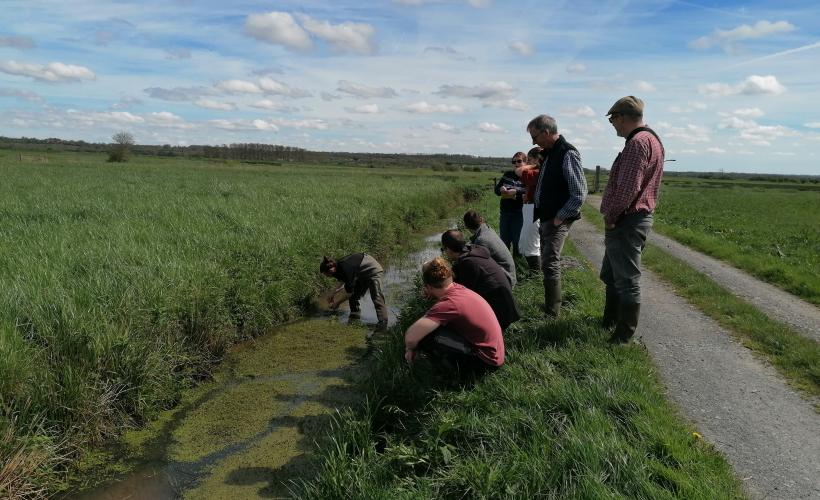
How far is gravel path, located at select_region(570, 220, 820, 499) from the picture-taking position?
299 centimetres

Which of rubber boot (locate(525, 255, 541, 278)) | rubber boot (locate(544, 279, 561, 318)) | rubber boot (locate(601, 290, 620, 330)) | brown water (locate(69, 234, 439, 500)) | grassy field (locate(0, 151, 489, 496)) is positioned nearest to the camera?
grassy field (locate(0, 151, 489, 496))

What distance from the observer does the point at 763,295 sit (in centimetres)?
727

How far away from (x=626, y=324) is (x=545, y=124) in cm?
214

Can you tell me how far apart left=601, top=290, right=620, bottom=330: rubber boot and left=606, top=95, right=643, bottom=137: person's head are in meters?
1.56

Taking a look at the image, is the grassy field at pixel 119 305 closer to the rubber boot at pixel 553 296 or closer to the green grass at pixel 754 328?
the rubber boot at pixel 553 296

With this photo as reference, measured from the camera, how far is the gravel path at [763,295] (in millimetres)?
5938

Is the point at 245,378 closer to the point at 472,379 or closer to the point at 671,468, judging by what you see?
the point at 472,379

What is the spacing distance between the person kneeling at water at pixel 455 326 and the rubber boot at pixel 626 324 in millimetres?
1300

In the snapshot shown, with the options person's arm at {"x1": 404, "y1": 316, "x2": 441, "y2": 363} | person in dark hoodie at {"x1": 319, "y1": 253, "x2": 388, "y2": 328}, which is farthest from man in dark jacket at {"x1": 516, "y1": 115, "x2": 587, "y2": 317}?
person in dark hoodie at {"x1": 319, "y1": 253, "x2": 388, "y2": 328}

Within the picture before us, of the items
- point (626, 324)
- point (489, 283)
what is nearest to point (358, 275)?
point (489, 283)

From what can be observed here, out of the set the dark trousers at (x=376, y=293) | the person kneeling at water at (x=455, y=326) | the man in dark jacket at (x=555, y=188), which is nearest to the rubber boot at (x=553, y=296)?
the man in dark jacket at (x=555, y=188)

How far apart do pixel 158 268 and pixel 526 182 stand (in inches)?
187

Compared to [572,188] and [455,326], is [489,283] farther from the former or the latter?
[572,188]

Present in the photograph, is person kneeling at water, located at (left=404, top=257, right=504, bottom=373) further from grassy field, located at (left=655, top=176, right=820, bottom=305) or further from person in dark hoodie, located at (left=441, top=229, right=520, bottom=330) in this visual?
grassy field, located at (left=655, top=176, right=820, bottom=305)
